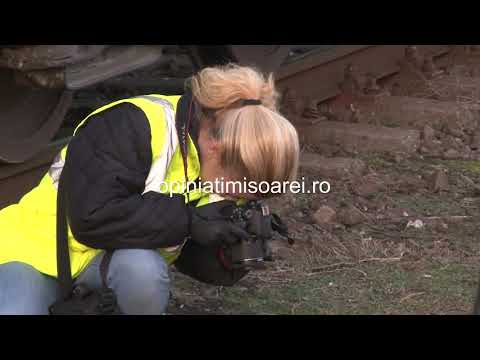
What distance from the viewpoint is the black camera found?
9.46ft

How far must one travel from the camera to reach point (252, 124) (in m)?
2.72

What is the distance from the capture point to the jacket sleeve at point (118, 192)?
2.71m

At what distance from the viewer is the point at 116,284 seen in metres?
2.84

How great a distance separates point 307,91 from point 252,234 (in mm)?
3421

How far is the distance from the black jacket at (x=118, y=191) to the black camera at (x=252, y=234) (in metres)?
0.18

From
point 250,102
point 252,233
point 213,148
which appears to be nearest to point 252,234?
point 252,233

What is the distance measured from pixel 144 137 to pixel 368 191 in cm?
258

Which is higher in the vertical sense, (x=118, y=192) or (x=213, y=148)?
(x=213, y=148)

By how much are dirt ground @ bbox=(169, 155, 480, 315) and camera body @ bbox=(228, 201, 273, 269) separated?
0.80 meters

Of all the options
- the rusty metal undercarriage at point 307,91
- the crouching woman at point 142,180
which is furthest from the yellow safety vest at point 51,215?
the rusty metal undercarriage at point 307,91

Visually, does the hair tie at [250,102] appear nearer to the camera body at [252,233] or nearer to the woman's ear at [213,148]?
the woman's ear at [213,148]

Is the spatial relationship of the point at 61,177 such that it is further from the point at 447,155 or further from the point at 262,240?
the point at 447,155

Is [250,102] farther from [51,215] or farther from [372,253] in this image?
[372,253]
